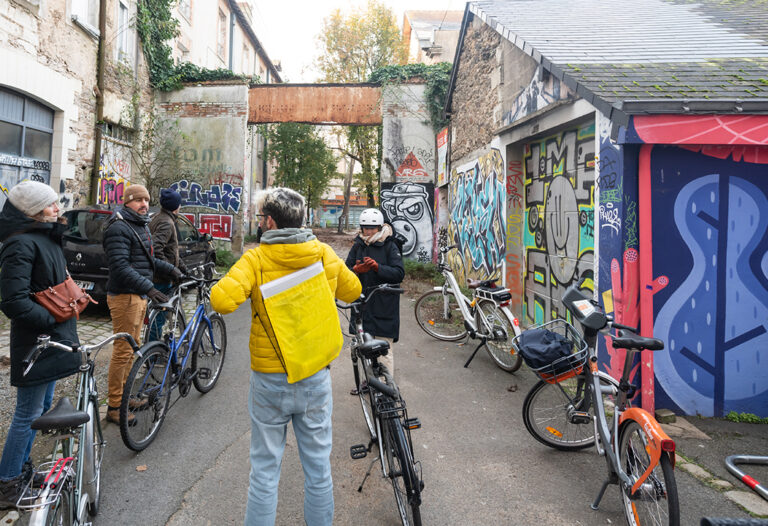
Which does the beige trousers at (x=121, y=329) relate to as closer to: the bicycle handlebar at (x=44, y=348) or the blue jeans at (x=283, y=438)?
the bicycle handlebar at (x=44, y=348)

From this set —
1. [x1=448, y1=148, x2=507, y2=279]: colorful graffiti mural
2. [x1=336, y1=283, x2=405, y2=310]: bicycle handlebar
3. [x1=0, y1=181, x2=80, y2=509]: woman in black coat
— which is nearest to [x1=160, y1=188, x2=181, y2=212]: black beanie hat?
[x1=0, y1=181, x2=80, y2=509]: woman in black coat

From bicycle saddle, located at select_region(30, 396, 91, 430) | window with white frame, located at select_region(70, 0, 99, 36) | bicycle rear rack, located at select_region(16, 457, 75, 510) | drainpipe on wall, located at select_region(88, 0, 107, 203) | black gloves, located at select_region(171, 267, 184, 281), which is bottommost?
bicycle rear rack, located at select_region(16, 457, 75, 510)

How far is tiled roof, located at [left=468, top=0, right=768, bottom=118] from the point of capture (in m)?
4.23

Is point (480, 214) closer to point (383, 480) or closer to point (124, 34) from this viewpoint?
point (383, 480)

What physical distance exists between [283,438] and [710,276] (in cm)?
415

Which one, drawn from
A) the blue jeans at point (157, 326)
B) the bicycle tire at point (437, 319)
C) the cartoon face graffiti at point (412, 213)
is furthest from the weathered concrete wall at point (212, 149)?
the blue jeans at point (157, 326)

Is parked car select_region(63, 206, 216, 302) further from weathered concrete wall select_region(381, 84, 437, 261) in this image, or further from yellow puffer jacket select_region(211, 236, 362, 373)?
weathered concrete wall select_region(381, 84, 437, 261)

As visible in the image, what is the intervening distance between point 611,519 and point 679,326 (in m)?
2.32

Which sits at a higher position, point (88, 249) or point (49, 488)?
point (88, 249)

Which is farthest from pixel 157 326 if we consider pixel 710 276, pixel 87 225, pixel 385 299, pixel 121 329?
pixel 710 276

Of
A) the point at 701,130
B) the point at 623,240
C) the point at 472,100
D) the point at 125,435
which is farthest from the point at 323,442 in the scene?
the point at 472,100

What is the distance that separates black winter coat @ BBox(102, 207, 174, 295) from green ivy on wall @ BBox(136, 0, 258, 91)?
1175 centimetres

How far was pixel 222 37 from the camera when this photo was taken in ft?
67.2

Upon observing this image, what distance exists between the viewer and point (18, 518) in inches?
104
